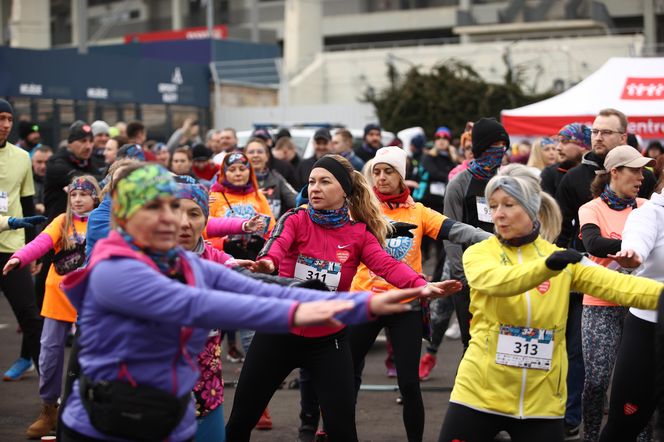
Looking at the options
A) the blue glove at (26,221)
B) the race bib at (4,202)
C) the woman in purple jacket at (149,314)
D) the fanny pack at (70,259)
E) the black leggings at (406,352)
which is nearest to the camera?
the woman in purple jacket at (149,314)

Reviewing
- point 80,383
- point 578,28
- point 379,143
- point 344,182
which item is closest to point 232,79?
point 578,28

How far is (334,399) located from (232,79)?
95.7 feet

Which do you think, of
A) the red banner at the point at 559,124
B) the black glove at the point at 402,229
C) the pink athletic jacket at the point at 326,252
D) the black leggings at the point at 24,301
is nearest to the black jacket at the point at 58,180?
the black leggings at the point at 24,301

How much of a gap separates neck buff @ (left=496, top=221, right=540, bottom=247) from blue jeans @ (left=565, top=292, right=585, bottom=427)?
2.67 meters

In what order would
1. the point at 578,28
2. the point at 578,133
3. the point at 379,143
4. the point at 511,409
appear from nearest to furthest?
the point at 511,409 < the point at 578,133 < the point at 379,143 < the point at 578,28

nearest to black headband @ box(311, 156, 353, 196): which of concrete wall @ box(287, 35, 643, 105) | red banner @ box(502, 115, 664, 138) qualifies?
red banner @ box(502, 115, 664, 138)

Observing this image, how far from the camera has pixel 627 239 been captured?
212 inches

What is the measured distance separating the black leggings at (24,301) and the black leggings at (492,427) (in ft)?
14.5

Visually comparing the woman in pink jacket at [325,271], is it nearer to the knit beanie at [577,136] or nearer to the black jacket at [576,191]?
the black jacket at [576,191]

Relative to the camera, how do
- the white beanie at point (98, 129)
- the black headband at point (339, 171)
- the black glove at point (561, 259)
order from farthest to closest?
the white beanie at point (98, 129) → the black headband at point (339, 171) → the black glove at point (561, 259)

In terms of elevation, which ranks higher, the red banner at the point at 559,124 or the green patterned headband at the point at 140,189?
the red banner at the point at 559,124

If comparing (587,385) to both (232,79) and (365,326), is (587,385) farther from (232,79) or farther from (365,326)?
(232,79)

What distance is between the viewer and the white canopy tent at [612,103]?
1359 centimetres

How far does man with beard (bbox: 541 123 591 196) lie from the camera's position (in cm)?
839
